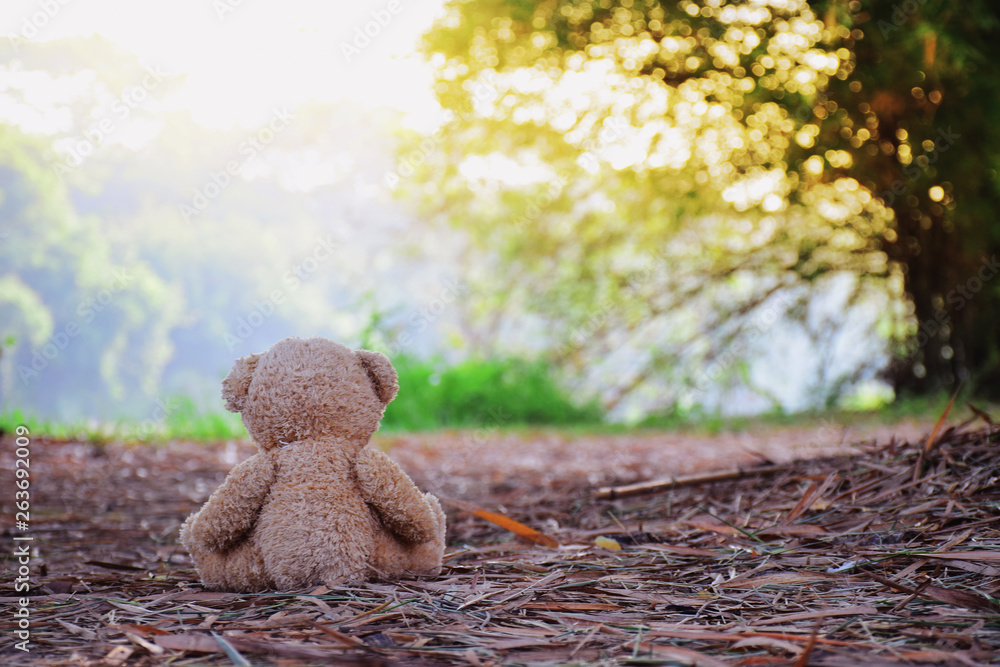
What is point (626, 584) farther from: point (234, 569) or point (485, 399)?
point (485, 399)

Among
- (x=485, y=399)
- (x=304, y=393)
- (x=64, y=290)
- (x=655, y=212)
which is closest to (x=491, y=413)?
(x=485, y=399)

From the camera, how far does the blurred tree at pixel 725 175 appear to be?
527 cm

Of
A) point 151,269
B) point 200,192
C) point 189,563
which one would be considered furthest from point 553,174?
point 151,269

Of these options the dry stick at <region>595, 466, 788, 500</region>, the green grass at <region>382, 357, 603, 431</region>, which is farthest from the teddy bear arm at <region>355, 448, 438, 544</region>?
the green grass at <region>382, 357, 603, 431</region>

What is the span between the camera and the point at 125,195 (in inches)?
564

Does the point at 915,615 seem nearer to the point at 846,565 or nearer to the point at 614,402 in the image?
the point at 846,565

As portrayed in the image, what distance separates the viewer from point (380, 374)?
164 centimetres

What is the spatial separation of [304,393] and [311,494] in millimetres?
214

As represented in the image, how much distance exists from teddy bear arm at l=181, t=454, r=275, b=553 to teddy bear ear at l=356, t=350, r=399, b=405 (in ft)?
0.97

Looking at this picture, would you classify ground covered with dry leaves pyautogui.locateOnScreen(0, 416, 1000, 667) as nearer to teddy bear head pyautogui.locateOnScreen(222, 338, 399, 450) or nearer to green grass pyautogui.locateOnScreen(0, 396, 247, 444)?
teddy bear head pyautogui.locateOnScreen(222, 338, 399, 450)

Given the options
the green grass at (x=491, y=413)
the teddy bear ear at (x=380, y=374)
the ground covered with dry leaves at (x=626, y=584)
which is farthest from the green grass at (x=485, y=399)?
the teddy bear ear at (x=380, y=374)

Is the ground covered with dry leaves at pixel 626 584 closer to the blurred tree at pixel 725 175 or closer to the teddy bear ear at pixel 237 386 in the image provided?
the teddy bear ear at pixel 237 386

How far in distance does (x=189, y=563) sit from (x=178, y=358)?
1368 centimetres

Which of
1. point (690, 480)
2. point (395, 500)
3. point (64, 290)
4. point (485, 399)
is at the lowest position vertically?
point (485, 399)
